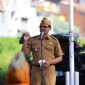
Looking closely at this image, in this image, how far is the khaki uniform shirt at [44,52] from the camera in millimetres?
9234

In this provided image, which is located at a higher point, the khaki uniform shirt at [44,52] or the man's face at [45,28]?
the man's face at [45,28]

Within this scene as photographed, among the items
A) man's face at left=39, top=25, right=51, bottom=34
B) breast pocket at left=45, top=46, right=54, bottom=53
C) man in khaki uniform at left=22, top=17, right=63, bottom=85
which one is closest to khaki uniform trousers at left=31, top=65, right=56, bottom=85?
man in khaki uniform at left=22, top=17, right=63, bottom=85

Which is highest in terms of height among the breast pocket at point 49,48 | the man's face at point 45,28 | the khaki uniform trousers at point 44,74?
the man's face at point 45,28

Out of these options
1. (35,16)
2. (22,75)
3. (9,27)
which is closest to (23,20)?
(35,16)

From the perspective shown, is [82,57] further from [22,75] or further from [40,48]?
[22,75]

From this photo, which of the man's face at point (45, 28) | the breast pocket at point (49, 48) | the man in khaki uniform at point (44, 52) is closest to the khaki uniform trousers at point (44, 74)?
the man in khaki uniform at point (44, 52)

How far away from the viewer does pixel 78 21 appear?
41.1m

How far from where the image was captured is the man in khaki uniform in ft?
30.3

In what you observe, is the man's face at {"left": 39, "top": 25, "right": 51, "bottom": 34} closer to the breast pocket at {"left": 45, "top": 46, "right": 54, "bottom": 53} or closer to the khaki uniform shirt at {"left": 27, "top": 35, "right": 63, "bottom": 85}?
the khaki uniform shirt at {"left": 27, "top": 35, "right": 63, "bottom": 85}

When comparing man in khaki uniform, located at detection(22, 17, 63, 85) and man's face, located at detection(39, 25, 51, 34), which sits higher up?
man's face, located at detection(39, 25, 51, 34)

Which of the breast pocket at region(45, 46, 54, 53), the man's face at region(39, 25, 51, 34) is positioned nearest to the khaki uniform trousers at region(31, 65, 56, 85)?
the breast pocket at region(45, 46, 54, 53)

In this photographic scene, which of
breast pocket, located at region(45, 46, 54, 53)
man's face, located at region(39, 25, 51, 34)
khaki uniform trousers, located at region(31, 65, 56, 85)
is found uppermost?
man's face, located at region(39, 25, 51, 34)

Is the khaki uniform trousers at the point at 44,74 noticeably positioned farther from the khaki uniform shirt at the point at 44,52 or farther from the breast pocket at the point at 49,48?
the breast pocket at the point at 49,48

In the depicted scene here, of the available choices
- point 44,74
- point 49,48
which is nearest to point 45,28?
point 49,48
